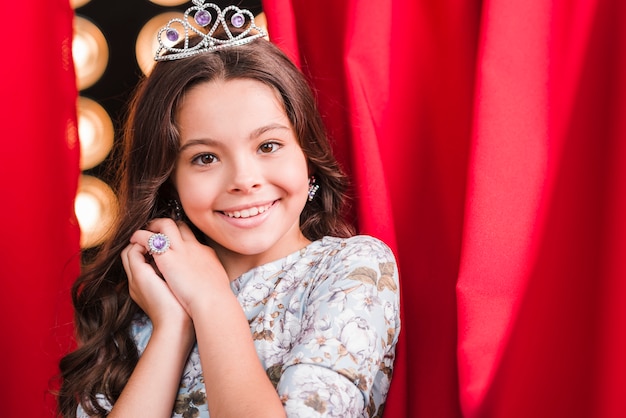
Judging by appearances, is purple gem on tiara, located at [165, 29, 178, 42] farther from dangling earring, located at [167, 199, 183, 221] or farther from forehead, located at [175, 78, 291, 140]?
dangling earring, located at [167, 199, 183, 221]

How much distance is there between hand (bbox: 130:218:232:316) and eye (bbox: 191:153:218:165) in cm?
12

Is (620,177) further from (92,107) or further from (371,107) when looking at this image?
(92,107)

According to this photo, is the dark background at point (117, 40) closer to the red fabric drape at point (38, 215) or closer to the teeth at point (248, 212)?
the red fabric drape at point (38, 215)

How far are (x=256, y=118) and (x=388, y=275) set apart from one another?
297 millimetres

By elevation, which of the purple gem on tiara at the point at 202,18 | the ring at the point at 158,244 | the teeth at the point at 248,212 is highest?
the purple gem on tiara at the point at 202,18

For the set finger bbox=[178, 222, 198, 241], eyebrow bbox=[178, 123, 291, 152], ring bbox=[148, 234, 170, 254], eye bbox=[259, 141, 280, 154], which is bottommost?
finger bbox=[178, 222, 198, 241]

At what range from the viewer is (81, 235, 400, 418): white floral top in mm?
1007

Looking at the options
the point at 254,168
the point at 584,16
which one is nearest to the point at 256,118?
the point at 254,168

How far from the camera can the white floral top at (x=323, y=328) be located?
101cm

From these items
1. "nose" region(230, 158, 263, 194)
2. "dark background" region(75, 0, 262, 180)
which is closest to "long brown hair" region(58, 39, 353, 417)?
"nose" region(230, 158, 263, 194)

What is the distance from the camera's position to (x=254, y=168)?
3.90 ft

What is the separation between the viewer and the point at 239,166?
46.4 inches

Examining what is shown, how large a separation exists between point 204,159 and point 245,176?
9 centimetres

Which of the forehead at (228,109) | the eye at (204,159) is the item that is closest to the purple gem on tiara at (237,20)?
the forehead at (228,109)
